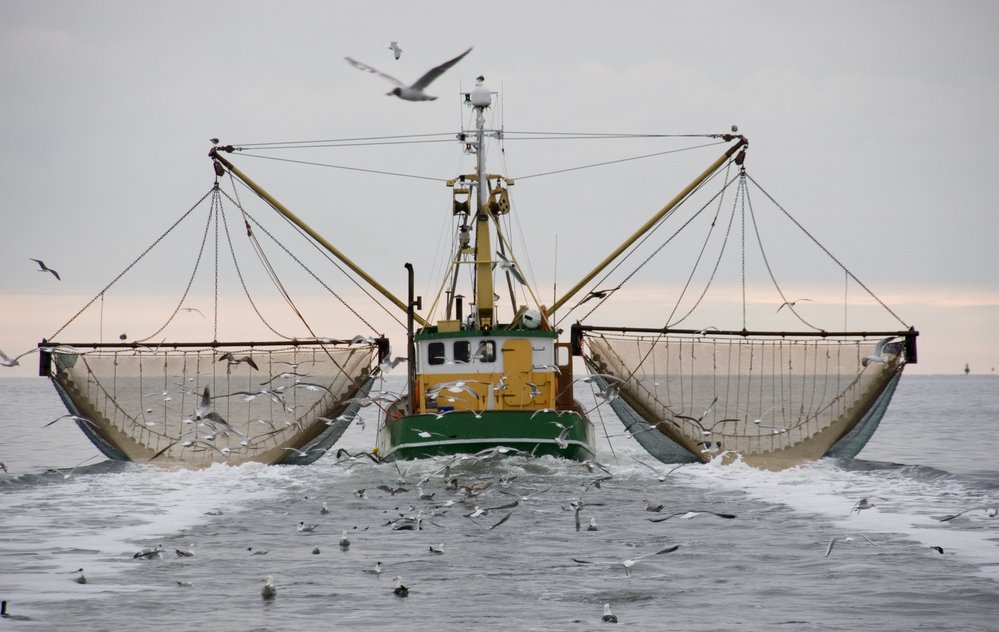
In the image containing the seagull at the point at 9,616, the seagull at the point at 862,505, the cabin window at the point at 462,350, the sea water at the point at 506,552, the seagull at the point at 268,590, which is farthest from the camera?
the cabin window at the point at 462,350

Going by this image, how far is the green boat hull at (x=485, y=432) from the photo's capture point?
1222 inches

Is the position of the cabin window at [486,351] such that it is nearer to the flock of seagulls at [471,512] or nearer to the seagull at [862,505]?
the flock of seagulls at [471,512]

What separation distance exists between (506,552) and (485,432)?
11.4 meters

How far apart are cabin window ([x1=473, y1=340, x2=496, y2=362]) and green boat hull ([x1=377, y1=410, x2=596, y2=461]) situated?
287 cm

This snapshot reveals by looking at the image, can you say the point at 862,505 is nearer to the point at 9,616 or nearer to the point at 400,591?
the point at 400,591

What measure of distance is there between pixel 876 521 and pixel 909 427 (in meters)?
56.1

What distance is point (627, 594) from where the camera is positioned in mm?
16250

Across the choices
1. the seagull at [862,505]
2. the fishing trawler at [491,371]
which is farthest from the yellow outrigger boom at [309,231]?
the seagull at [862,505]

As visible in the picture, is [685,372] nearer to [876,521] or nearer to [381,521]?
[876,521]

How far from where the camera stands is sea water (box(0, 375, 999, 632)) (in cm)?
1519

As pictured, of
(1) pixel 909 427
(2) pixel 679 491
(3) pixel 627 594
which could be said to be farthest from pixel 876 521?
(1) pixel 909 427

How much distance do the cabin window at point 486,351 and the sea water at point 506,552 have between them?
3.22 meters

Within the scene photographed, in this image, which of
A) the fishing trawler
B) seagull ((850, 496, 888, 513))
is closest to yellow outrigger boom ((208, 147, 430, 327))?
the fishing trawler

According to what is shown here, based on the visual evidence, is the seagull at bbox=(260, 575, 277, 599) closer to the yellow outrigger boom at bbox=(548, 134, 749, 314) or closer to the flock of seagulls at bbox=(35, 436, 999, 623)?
the flock of seagulls at bbox=(35, 436, 999, 623)
